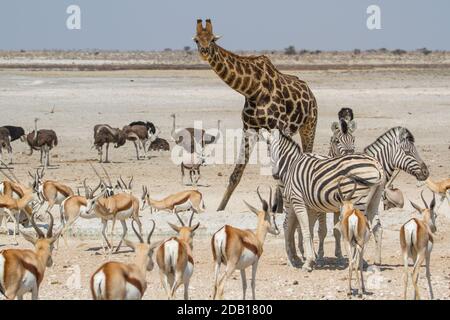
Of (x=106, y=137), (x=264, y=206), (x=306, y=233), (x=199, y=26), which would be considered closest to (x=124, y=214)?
(x=306, y=233)

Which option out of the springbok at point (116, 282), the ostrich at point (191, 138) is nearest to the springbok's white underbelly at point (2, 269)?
the springbok at point (116, 282)

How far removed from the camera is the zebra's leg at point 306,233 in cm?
1358

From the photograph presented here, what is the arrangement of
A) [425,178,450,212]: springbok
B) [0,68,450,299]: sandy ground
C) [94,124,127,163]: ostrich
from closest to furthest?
[0,68,450,299]: sandy ground < [425,178,450,212]: springbok < [94,124,127,163]: ostrich

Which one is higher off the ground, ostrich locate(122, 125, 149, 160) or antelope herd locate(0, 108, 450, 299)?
antelope herd locate(0, 108, 450, 299)

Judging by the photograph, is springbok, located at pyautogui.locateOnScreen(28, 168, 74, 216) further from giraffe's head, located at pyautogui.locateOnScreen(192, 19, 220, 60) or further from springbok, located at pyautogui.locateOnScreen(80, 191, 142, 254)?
giraffe's head, located at pyautogui.locateOnScreen(192, 19, 220, 60)

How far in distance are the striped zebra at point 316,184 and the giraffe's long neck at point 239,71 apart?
3807 millimetres

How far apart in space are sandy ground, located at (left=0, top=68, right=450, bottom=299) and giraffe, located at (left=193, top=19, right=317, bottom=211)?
1346 millimetres

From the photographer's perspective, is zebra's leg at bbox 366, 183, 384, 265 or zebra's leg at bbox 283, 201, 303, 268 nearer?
zebra's leg at bbox 366, 183, 384, 265

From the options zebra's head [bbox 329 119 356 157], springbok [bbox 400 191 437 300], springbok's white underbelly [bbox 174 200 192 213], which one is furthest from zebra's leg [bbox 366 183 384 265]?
springbok's white underbelly [bbox 174 200 192 213]

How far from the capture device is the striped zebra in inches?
527

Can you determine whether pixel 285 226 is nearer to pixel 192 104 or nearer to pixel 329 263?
pixel 329 263

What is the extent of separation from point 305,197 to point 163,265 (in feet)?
12.1

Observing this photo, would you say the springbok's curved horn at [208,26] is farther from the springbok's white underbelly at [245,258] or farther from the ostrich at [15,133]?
the ostrich at [15,133]
